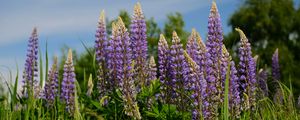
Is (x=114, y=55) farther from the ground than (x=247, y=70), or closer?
farther from the ground

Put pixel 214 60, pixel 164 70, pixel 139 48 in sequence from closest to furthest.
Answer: pixel 214 60
pixel 164 70
pixel 139 48

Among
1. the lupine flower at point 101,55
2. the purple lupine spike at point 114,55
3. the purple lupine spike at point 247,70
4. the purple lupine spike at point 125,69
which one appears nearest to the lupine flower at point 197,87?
the purple lupine spike at point 125,69

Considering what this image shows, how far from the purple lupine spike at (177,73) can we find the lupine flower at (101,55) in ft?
3.91

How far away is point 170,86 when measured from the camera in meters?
6.85

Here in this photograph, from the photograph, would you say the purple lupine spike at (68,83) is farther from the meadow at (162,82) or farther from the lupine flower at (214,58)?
the lupine flower at (214,58)

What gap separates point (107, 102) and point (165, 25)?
3915 cm

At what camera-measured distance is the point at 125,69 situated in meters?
6.65

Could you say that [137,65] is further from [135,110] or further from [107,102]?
[135,110]

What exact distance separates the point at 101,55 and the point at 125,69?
1492 millimetres

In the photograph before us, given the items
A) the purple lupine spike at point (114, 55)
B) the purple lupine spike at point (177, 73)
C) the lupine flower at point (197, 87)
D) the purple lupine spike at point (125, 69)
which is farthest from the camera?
the purple lupine spike at point (114, 55)

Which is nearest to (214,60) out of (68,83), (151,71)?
(151,71)

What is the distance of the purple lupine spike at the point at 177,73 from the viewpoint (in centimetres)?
664

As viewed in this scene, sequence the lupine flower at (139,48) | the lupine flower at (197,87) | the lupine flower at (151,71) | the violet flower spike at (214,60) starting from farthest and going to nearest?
the lupine flower at (151,71)
the lupine flower at (139,48)
the violet flower spike at (214,60)
the lupine flower at (197,87)

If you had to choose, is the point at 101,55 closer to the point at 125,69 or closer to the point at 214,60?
the point at 125,69
